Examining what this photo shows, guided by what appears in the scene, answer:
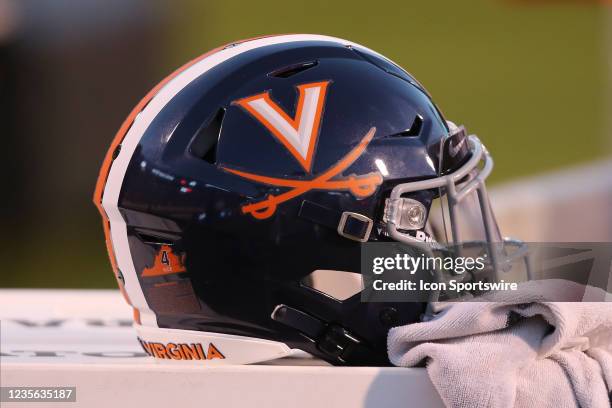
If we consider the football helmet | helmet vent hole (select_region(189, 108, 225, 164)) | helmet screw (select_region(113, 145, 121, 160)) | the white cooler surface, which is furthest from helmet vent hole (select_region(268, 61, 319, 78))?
the white cooler surface

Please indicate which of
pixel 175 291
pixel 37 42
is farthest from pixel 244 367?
pixel 37 42

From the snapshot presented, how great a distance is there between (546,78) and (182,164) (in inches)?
461

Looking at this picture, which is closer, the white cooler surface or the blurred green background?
the white cooler surface

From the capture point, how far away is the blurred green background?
9.59m

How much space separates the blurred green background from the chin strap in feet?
20.1

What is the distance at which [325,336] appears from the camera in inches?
75.9

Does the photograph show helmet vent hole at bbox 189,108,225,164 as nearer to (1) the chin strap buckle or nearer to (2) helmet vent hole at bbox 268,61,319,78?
(2) helmet vent hole at bbox 268,61,319,78

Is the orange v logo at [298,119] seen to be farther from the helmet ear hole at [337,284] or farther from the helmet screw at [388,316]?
the helmet screw at [388,316]

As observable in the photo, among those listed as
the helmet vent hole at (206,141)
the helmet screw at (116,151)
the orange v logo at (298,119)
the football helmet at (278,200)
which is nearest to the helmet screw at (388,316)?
the football helmet at (278,200)

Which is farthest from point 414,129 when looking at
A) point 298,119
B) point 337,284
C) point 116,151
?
point 116,151

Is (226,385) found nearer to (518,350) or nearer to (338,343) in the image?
(338,343)

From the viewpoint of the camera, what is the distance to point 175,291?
197cm

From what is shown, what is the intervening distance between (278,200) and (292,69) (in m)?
0.29

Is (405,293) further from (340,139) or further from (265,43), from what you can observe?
(265,43)
